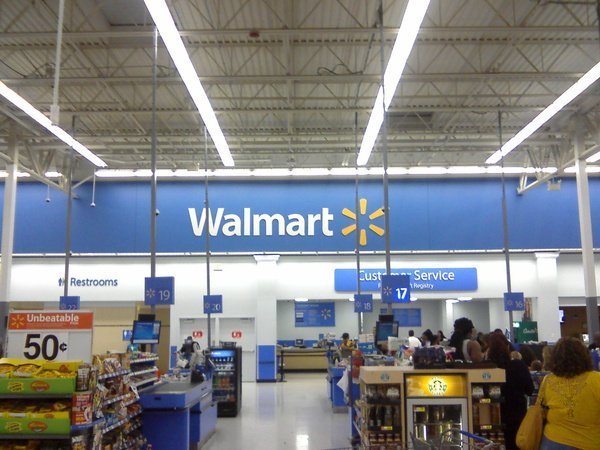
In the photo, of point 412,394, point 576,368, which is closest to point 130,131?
point 412,394

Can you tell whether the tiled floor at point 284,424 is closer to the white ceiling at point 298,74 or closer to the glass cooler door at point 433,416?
the glass cooler door at point 433,416

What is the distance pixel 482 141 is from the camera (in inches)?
679

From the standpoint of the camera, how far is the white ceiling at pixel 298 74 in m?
10.1

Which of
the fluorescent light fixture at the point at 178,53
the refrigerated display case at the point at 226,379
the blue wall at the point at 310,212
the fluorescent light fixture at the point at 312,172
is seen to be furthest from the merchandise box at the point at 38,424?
the fluorescent light fixture at the point at 312,172

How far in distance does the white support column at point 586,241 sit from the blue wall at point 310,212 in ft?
13.9

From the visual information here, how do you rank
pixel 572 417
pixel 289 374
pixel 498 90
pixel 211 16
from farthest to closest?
pixel 289 374 → pixel 498 90 → pixel 211 16 → pixel 572 417

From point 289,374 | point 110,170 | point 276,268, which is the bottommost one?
point 289,374

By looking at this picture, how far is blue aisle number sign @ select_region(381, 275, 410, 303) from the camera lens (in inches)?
369

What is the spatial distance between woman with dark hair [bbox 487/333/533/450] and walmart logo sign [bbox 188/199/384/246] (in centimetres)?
1311

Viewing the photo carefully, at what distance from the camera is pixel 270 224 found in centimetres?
1916

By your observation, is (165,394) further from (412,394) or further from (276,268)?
(276,268)

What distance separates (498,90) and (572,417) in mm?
11985

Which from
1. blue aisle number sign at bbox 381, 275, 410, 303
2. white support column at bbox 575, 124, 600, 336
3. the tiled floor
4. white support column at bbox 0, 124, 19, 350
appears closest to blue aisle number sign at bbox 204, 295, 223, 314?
the tiled floor

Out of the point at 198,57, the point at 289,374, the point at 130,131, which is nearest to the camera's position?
the point at 198,57
